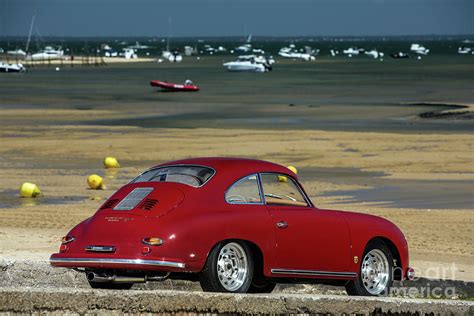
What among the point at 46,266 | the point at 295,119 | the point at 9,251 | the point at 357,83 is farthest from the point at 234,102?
the point at 46,266

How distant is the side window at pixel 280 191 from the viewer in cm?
1233

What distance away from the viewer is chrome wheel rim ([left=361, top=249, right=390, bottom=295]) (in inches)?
497

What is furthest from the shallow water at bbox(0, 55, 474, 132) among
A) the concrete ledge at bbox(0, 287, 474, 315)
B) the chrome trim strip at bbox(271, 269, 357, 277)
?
the concrete ledge at bbox(0, 287, 474, 315)

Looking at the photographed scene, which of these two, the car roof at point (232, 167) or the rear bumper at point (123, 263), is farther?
the car roof at point (232, 167)

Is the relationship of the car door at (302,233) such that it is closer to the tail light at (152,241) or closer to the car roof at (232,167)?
the car roof at (232,167)

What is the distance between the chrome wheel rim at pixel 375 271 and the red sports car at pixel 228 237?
0.03ft

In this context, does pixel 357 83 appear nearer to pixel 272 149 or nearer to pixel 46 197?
pixel 272 149

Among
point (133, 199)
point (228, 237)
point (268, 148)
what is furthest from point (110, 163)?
point (228, 237)

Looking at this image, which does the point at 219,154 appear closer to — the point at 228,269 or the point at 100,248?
the point at 228,269

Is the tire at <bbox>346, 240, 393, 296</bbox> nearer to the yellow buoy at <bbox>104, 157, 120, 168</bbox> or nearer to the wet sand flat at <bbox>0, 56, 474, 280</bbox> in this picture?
the wet sand flat at <bbox>0, 56, 474, 280</bbox>

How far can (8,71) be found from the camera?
131 metres

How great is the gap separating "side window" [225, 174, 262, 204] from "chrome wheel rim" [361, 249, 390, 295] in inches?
54.8

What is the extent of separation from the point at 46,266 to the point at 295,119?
40964 mm

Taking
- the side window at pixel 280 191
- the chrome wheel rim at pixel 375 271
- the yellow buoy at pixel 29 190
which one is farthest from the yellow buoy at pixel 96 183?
the chrome wheel rim at pixel 375 271
